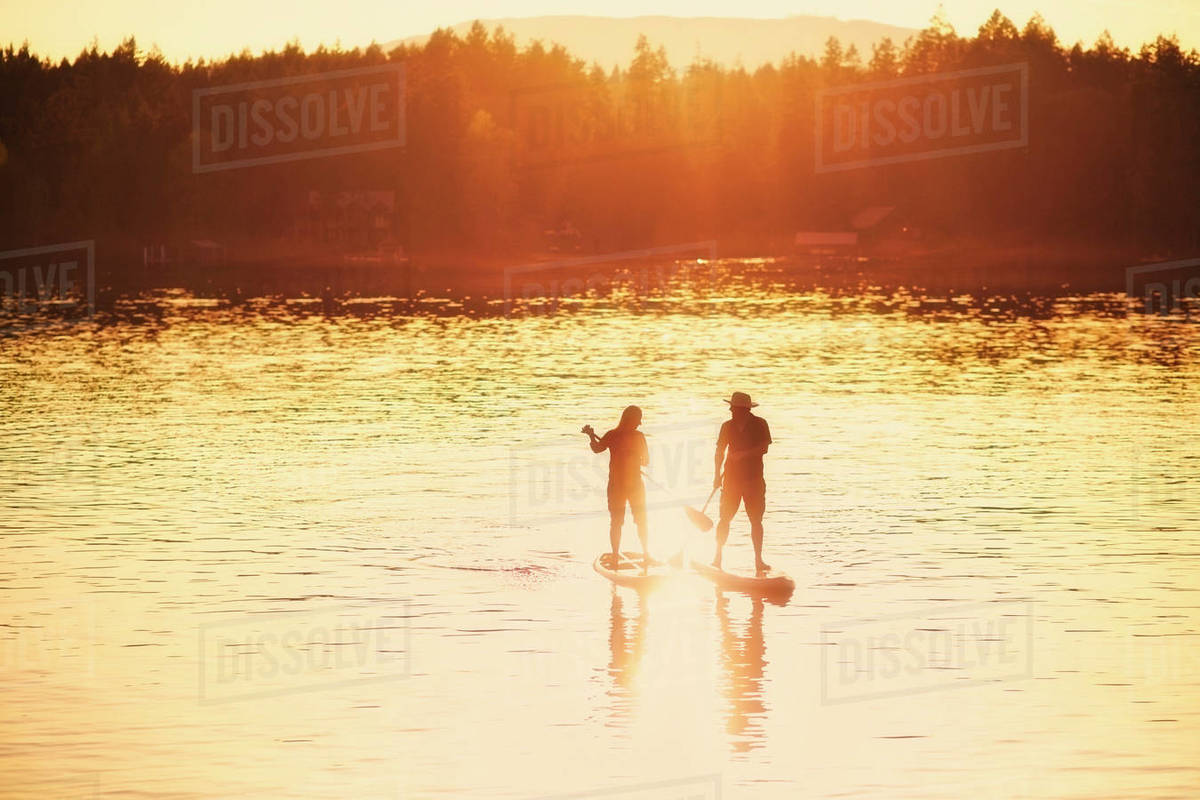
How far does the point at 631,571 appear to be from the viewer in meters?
25.3

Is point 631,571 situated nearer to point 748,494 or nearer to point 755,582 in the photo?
point 755,582

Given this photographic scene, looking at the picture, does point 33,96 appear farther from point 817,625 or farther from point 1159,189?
point 817,625

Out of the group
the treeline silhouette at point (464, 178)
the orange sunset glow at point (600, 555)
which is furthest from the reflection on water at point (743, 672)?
the treeline silhouette at point (464, 178)

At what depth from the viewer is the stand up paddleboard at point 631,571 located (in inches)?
979

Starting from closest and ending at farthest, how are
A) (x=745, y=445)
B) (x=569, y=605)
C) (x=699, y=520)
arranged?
(x=569, y=605)
(x=745, y=445)
(x=699, y=520)

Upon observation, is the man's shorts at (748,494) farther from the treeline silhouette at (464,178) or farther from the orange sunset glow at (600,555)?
the treeline silhouette at (464,178)

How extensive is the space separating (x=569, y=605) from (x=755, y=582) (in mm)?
2704

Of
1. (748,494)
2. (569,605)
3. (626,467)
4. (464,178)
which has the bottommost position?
(569,605)

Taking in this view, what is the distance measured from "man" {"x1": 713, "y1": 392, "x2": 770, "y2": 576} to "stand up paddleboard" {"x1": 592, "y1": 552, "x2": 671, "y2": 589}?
4.58 feet

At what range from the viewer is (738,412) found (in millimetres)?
24125

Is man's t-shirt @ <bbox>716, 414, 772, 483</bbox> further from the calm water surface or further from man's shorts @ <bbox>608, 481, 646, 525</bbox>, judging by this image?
the calm water surface

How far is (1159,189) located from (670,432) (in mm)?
131917

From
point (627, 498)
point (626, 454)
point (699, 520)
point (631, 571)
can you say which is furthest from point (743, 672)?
point (699, 520)

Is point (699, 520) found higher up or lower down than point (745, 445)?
lower down
